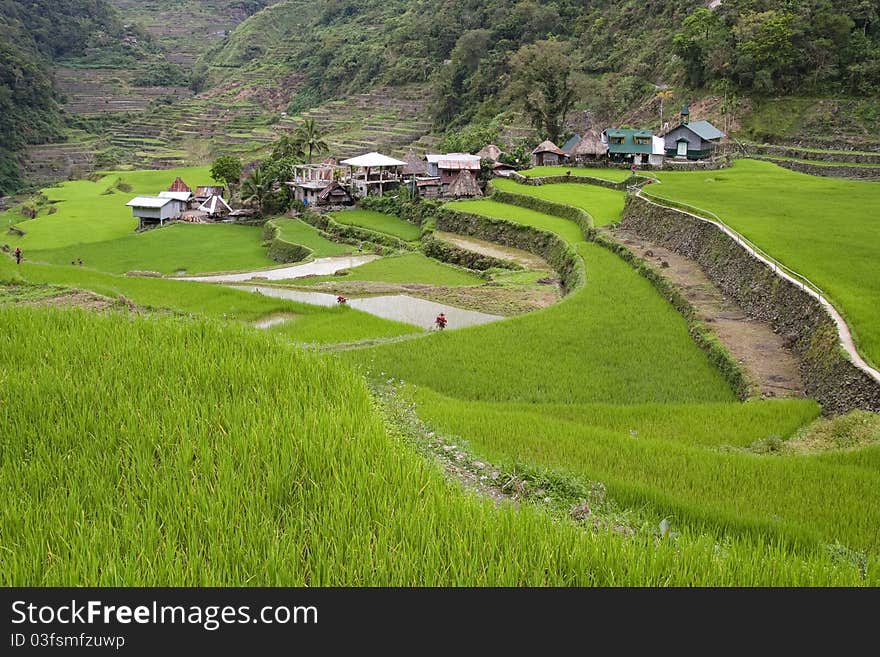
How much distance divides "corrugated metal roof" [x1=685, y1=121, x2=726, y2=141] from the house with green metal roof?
80.5 inches

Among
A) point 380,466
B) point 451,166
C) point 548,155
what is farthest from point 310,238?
point 380,466

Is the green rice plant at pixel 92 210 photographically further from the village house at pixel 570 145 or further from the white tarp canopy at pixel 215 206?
the village house at pixel 570 145

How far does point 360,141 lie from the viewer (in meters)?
50.7

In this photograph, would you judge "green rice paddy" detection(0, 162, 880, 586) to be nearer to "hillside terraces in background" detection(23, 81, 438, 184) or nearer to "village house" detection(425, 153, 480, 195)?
"village house" detection(425, 153, 480, 195)

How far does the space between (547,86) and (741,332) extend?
107ft

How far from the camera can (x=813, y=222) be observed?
16.1 metres

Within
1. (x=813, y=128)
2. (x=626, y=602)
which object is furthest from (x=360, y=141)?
(x=626, y=602)

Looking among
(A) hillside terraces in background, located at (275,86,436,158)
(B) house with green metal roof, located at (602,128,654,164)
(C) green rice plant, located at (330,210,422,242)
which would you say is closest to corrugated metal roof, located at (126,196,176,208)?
(C) green rice plant, located at (330,210,422,242)

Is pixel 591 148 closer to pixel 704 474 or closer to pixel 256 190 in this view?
pixel 256 190

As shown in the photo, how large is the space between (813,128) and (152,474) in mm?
37028

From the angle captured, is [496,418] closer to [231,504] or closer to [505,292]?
[231,504]

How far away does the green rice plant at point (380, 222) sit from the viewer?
30.8 metres

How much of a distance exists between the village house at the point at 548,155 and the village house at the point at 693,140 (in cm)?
577

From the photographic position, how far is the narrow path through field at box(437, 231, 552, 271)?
22.3 m
